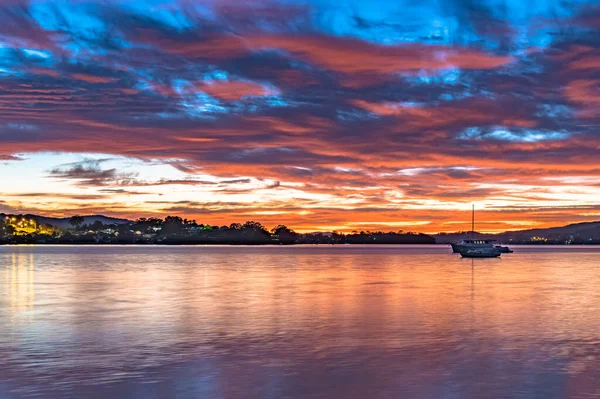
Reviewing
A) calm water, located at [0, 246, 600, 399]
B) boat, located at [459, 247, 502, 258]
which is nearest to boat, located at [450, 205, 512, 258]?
boat, located at [459, 247, 502, 258]

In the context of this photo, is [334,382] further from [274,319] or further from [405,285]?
[405,285]

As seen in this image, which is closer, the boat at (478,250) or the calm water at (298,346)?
the calm water at (298,346)

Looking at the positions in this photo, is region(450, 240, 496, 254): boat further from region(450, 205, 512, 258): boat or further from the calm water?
the calm water

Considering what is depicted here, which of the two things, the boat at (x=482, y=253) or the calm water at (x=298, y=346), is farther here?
the boat at (x=482, y=253)

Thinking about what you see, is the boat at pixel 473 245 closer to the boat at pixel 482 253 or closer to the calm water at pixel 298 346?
the boat at pixel 482 253

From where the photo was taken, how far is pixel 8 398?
64.7ft

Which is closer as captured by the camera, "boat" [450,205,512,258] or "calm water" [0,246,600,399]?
"calm water" [0,246,600,399]

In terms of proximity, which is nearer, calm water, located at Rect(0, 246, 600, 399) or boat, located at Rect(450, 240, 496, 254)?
calm water, located at Rect(0, 246, 600, 399)

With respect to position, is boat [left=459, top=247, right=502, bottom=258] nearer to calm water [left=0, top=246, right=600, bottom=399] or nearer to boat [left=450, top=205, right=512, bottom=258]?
boat [left=450, top=205, right=512, bottom=258]

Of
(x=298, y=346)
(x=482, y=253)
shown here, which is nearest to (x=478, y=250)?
(x=482, y=253)

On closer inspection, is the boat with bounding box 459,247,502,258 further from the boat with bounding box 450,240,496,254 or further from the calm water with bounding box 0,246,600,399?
the calm water with bounding box 0,246,600,399

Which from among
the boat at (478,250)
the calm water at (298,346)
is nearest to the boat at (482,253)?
the boat at (478,250)

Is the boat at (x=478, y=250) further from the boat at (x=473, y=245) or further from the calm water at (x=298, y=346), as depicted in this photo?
the calm water at (x=298, y=346)

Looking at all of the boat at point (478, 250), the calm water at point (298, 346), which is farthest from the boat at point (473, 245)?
the calm water at point (298, 346)
